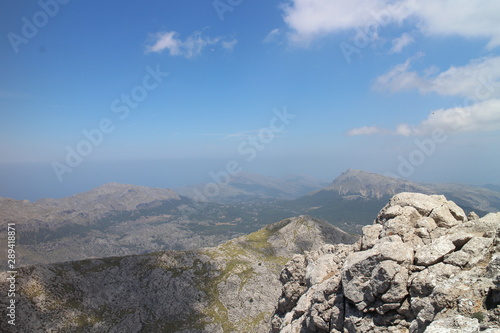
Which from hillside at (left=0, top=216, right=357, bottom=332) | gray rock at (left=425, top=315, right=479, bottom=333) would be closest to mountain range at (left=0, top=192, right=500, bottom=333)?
gray rock at (left=425, top=315, right=479, bottom=333)

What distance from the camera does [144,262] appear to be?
150625 mm

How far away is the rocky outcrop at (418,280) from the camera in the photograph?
18375 millimetres

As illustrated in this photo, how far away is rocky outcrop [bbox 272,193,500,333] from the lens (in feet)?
60.3

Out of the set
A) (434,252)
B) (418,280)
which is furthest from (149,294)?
(434,252)

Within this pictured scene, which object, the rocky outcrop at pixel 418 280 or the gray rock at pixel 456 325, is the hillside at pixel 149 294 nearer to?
the rocky outcrop at pixel 418 280

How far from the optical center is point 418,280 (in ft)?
77.0

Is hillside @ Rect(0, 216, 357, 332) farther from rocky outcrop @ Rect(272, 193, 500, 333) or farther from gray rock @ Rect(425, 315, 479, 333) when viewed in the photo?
gray rock @ Rect(425, 315, 479, 333)

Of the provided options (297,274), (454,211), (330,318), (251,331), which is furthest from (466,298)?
(251,331)

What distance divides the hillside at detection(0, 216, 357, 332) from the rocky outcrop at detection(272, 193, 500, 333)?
11037 centimetres

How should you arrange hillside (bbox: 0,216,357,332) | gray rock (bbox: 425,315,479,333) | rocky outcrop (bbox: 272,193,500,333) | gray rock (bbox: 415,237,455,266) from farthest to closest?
hillside (bbox: 0,216,357,332), gray rock (bbox: 415,237,455,266), rocky outcrop (bbox: 272,193,500,333), gray rock (bbox: 425,315,479,333)

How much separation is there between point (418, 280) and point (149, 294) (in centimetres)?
14182

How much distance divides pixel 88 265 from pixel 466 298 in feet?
533

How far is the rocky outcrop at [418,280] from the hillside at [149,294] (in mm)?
110374

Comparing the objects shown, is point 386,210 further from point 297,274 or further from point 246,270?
point 246,270
